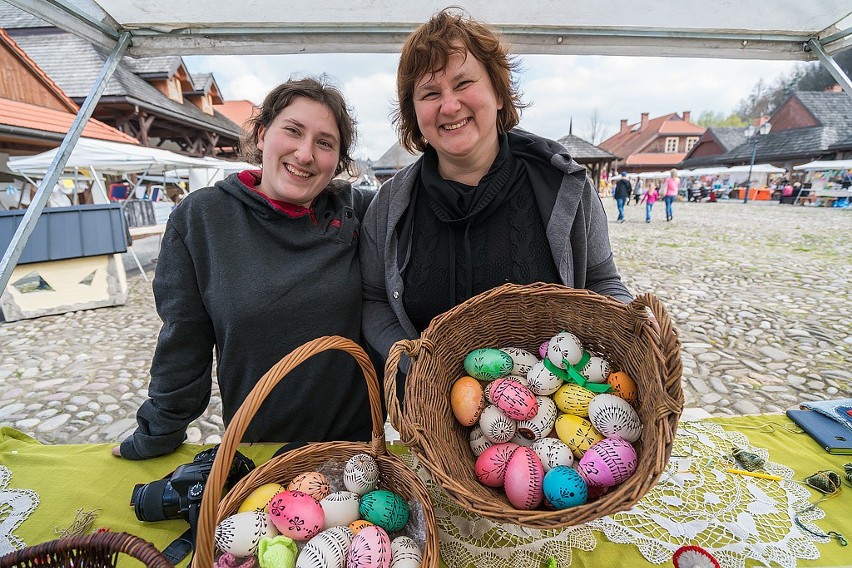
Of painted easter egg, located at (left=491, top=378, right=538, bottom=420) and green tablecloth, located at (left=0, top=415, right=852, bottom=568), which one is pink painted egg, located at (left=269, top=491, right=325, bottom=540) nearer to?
Result: green tablecloth, located at (left=0, top=415, right=852, bottom=568)

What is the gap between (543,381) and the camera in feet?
4.11

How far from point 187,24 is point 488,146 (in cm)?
159

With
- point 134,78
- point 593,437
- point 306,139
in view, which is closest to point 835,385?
point 593,437

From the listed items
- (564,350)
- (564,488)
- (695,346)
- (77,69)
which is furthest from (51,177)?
(77,69)

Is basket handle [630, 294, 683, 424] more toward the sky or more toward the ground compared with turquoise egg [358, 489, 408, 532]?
more toward the sky

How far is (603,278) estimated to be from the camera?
1557mm

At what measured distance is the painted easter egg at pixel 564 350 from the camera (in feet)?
4.11

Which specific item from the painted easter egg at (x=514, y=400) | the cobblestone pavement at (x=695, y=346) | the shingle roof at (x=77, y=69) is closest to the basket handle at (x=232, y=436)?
the painted easter egg at (x=514, y=400)

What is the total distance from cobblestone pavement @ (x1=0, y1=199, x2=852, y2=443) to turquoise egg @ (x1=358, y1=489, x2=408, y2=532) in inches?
90.7

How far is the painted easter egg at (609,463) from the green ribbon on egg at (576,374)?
203mm

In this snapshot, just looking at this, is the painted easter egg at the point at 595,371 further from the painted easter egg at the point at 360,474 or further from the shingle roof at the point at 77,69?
the shingle roof at the point at 77,69

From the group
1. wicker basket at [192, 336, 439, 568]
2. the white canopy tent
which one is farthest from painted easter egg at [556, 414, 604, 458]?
the white canopy tent

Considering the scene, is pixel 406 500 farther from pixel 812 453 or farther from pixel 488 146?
pixel 812 453

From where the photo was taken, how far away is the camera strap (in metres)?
1.03
